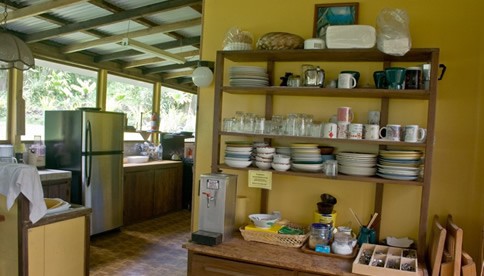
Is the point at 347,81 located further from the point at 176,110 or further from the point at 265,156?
the point at 176,110

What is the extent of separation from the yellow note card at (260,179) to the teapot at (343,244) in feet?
1.59

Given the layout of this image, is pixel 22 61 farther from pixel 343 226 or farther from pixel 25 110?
pixel 343 226

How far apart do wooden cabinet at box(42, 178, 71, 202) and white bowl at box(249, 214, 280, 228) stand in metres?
2.57

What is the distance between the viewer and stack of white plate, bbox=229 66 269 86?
2248mm

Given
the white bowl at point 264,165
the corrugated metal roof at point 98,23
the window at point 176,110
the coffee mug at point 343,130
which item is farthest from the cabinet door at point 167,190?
the coffee mug at point 343,130

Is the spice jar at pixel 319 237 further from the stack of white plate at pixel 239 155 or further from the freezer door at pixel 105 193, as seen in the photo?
the freezer door at pixel 105 193

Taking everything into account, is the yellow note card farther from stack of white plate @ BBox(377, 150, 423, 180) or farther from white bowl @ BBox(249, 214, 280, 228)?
stack of white plate @ BBox(377, 150, 423, 180)

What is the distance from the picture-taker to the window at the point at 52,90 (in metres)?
4.64

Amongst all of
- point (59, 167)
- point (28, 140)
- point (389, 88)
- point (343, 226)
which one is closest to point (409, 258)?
point (343, 226)

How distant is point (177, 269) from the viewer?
365 centimetres

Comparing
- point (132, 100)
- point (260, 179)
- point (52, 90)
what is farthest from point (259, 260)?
point (132, 100)

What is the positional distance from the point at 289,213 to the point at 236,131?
2.18 feet

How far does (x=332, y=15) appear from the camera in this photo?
227 centimetres

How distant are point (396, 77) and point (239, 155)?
1002 mm
